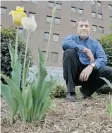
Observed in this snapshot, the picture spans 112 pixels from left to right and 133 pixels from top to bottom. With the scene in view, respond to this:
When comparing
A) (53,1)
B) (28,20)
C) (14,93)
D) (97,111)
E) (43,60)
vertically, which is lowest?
(97,111)

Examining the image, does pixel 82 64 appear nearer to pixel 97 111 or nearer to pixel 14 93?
pixel 97 111

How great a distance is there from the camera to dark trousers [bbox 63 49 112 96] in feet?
11.4

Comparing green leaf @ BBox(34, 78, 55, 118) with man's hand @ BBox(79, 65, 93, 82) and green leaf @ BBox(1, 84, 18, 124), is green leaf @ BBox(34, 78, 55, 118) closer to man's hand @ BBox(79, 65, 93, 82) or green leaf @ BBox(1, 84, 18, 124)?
green leaf @ BBox(1, 84, 18, 124)

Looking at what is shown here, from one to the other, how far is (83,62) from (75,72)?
16 centimetres

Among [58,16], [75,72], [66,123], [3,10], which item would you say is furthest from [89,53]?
[58,16]

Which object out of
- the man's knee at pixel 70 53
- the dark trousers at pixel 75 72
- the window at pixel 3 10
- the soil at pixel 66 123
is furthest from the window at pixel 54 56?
the soil at pixel 66 123

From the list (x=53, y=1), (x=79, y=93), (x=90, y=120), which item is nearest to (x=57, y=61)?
(x=53, y=1)

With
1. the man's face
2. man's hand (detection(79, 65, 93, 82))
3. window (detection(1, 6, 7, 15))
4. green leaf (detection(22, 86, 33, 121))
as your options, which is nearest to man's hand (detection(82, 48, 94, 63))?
man's hand (detection(79, 65, 93, 82))

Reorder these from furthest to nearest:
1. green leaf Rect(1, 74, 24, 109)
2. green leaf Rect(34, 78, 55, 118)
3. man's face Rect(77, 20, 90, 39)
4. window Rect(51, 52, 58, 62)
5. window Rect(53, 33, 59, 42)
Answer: window Rect(53, 33, 59, 42), window Rect(51, 52, 58, 62), man's face Rect(77, 20, 90, 39), green leaf Rect(34, 78, 55, 118), green leaf Rect(1, 74, 24, 109)

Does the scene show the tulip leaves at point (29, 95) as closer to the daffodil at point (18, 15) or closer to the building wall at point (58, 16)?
the daffodil at point (18, 15)

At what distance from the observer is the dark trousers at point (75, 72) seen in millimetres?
3475

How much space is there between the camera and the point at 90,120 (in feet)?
8.07

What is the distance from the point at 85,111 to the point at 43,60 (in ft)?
2.81

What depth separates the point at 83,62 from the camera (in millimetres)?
3602
